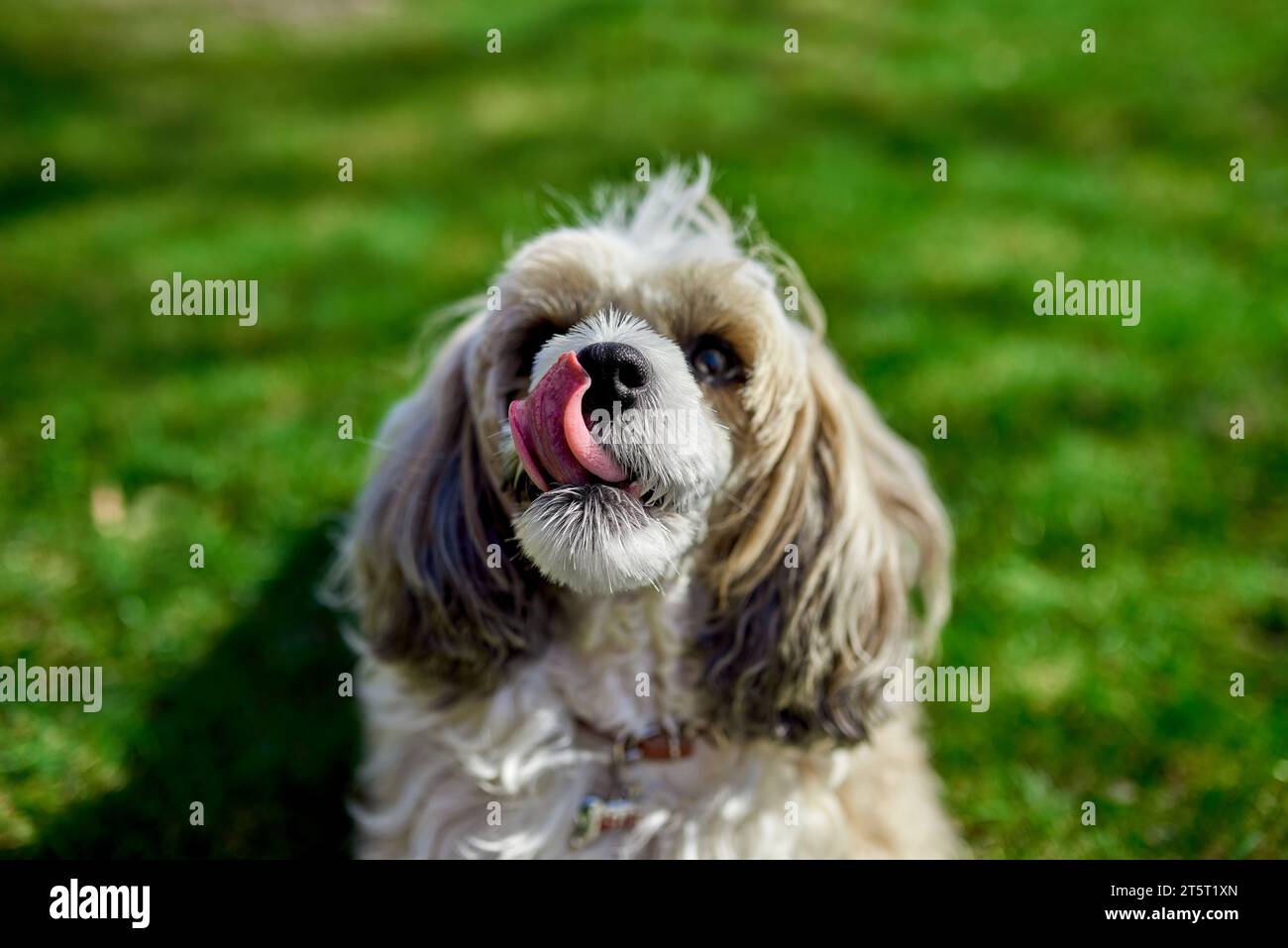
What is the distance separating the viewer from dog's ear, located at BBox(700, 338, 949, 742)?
257cm

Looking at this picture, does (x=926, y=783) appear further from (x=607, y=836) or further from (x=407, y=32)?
(x=407, y=32)

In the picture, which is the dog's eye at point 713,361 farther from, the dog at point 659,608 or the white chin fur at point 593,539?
the white chin fur at point 593,539

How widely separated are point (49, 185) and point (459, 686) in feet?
17.2

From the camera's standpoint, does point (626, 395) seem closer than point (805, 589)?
Yes

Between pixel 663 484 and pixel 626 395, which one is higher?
pixel 626 395

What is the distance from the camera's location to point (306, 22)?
8898 millimetres

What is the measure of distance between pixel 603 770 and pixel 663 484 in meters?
0.83

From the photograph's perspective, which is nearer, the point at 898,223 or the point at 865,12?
the point at 898,223

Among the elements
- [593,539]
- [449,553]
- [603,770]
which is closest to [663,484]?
[593,539]

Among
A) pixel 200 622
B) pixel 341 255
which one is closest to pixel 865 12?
pixel 341 255

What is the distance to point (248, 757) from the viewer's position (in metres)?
3.19

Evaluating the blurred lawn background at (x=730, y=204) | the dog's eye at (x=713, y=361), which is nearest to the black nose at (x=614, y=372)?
the dog's eye at (x=713, y=361)

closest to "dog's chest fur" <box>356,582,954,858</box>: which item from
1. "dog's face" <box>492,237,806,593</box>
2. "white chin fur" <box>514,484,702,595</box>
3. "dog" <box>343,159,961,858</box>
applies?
"dog" <box>343,159,961,858</box>

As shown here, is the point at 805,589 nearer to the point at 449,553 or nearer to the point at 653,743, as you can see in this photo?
the point at 653,743
